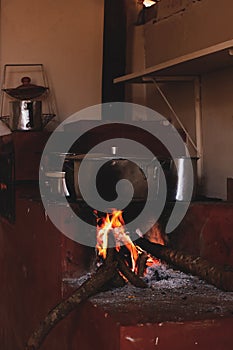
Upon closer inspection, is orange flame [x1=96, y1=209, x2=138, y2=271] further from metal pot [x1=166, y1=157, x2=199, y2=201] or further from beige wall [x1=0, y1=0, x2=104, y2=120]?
beige wall [x1=0, y1=0, x2=104, y2=120]

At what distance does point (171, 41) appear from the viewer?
3205 mm

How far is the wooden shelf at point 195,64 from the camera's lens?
218cm

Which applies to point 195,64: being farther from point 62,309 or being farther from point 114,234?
point 62,309

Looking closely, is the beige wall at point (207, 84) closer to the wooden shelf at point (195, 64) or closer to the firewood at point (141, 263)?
the wooden shelf at point (195, 64)

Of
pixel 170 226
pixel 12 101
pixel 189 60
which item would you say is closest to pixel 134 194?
pixel 170 226

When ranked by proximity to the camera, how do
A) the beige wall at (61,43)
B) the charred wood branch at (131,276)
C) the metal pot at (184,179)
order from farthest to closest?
the beige wall at (61,43)
the metal pot at (184,179)
the charred wood branch at (131,276)

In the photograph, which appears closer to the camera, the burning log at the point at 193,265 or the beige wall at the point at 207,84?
the burning log at the point at 193,265

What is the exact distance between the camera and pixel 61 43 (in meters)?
3.67

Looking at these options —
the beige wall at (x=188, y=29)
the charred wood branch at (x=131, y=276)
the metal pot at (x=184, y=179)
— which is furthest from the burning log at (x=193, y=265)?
the beige wall at (x=188, y=29)

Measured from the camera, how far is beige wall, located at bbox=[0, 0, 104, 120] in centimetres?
360

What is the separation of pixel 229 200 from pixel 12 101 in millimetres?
1442

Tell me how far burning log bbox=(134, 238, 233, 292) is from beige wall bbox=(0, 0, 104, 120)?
168cm

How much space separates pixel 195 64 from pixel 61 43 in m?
1.37

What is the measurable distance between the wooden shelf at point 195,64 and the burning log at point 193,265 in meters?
0.75
